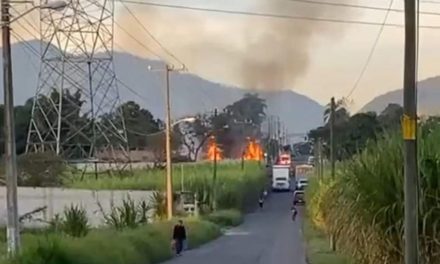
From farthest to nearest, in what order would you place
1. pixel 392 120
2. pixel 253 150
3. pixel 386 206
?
pixel 253 150 → pixel 392 120 → pixel 386 206

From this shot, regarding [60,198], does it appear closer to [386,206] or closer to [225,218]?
[225,218]

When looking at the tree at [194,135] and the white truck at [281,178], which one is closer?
the white truck at [281,178]

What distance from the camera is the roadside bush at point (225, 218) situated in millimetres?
69006

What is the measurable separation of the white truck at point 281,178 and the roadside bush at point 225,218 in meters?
48.1

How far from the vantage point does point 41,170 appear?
70.7 m

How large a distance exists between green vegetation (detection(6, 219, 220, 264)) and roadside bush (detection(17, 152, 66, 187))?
61.5ft

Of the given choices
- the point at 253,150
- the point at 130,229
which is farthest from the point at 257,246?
the point at 253,150

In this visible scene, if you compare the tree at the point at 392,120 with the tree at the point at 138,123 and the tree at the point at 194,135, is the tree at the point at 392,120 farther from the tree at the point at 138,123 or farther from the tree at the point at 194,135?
the tree at the point at 194,135

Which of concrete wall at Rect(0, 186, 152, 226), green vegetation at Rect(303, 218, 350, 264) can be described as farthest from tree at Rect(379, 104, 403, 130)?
concrete wall at Rect(0, 186, 152, 226)

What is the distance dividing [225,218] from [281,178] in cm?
5500

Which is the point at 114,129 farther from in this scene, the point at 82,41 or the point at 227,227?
the point at 227,227

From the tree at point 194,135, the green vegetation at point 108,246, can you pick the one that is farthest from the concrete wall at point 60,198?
the tree at point 194,135

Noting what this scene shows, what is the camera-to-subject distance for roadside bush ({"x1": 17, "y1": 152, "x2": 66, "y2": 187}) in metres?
69.4

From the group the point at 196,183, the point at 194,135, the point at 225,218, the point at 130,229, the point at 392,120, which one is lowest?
the point at 225,218
